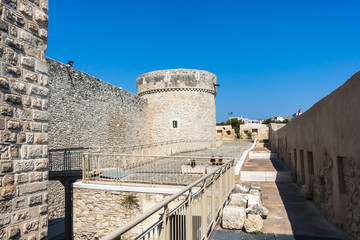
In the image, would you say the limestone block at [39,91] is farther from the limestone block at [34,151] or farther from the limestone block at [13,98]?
the limestone block at [34,151]

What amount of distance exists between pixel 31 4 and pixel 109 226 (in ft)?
24.9

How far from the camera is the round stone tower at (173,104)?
22.0 metres

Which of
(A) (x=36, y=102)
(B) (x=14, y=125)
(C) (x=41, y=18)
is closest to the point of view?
(B) (x=14, y=125)

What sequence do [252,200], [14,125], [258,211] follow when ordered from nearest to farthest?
[14,125]
[258,211]
[252,200]

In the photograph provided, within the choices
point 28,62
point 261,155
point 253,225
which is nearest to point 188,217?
point 253,225

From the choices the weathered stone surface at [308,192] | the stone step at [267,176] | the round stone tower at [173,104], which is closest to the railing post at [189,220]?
the weathered stone surface at [308,192]

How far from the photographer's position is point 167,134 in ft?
72.3

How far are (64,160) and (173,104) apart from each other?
1272cm

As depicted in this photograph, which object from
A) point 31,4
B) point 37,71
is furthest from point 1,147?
point 31,4

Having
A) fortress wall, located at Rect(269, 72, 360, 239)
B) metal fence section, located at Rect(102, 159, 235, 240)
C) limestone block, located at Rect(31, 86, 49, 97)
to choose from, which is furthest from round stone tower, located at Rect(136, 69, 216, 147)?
limestone block, located at Rect(31, 86, 49, 97)

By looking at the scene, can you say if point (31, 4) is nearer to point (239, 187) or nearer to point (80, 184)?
point (239, 187)

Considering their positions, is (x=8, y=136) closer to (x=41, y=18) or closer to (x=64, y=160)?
(x=41, y=18)

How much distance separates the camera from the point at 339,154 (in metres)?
4.16

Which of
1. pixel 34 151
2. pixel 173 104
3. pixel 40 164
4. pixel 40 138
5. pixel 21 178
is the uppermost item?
pixel 173 104
